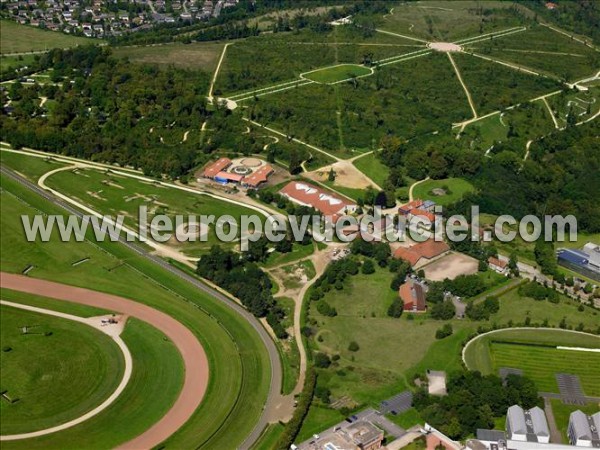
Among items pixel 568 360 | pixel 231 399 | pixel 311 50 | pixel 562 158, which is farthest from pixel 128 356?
pixel 311 50

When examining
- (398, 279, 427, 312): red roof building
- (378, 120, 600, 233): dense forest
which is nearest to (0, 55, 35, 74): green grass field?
(378, 120, 600, 233): dense forest

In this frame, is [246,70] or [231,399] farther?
[246,70]

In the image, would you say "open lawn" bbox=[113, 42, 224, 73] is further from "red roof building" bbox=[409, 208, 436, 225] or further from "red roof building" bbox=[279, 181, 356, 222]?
"red roof building" bbox=[409, 208, 436, 225]

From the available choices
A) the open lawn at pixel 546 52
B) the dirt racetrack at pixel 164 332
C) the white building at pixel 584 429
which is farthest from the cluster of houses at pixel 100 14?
the white building at pixel 584 429

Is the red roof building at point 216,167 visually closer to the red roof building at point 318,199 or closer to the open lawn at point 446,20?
the red roof building at point 318,199

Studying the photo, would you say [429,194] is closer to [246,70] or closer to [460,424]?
[460,424]

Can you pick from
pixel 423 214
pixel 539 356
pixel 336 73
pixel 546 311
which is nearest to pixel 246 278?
pixel 423 214
